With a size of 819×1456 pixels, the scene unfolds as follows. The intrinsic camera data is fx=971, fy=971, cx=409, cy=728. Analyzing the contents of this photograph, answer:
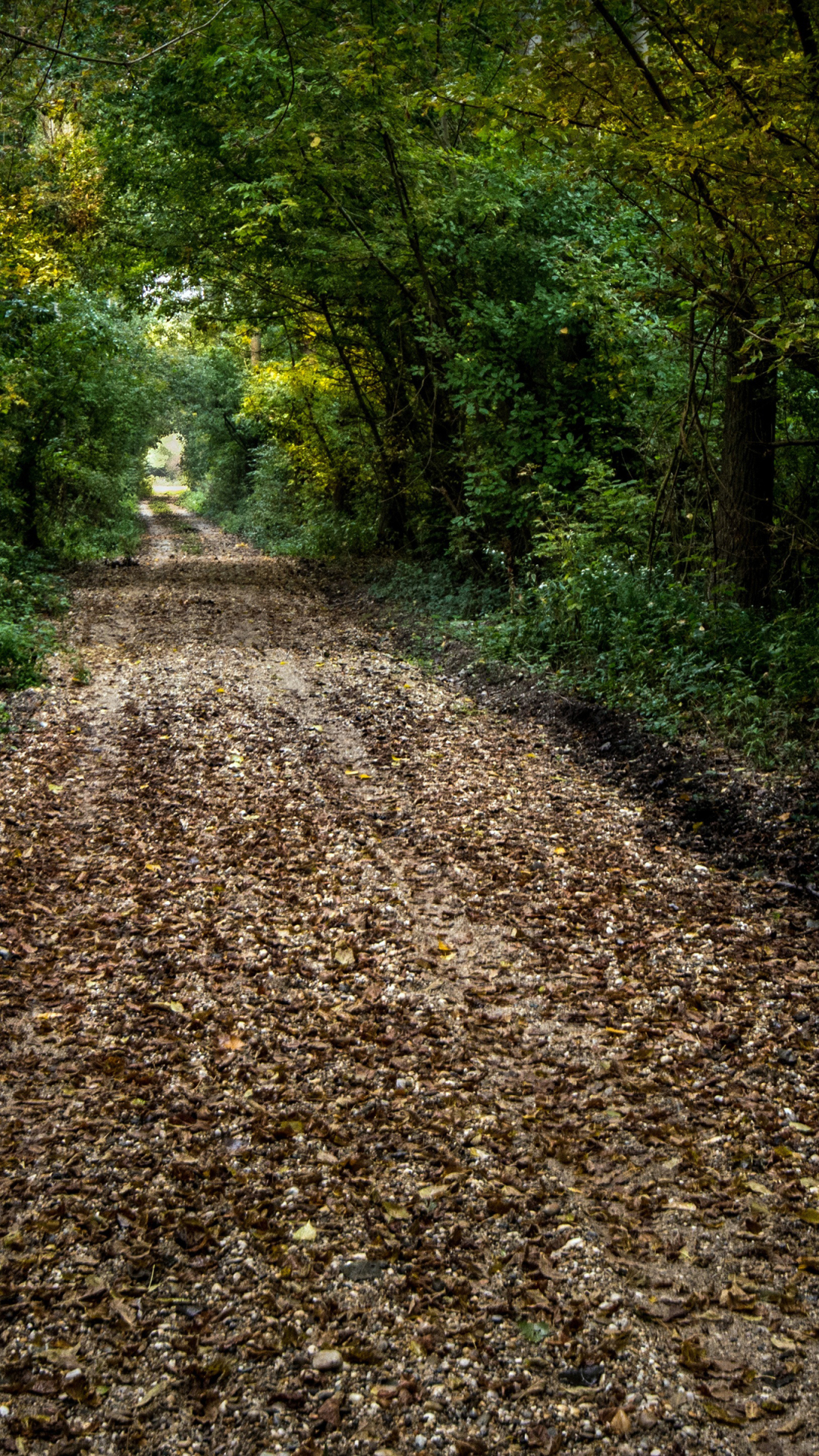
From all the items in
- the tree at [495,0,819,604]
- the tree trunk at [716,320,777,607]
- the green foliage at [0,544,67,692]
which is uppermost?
the tree at [495,0,819,604]

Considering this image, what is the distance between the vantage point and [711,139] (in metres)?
5.37

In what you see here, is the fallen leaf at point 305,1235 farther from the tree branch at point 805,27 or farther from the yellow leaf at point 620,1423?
the tree branch at point 805,27

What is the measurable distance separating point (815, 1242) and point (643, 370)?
901cm

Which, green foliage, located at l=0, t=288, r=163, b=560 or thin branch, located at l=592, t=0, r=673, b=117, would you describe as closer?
thin branch, located at l=592, t=0, r=673, b=117

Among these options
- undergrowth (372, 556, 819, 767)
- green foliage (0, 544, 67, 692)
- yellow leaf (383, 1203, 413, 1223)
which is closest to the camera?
yellow leaf (383, 1203, 413, 1223)

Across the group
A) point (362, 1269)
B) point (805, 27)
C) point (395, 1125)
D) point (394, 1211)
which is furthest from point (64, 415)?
point (362, 1269)

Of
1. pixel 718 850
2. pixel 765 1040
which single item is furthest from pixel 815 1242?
pixel 718 850

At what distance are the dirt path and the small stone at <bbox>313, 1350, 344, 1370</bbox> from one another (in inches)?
0.4

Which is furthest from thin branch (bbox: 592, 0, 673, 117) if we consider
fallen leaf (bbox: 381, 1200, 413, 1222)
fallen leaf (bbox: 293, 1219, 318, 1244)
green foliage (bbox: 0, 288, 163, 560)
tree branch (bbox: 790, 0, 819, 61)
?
green foliage (bbox: 0, 288, 163, 560)

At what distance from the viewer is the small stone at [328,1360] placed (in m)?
2.77

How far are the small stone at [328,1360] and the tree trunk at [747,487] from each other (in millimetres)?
6987

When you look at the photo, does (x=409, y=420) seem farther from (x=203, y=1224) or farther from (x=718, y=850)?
(x=203, y=1224)

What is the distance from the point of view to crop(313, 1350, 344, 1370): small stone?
2.77 m

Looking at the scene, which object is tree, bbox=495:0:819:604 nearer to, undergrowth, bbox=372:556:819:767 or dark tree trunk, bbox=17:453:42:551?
undergrowth, bbox=372:556:819:767
